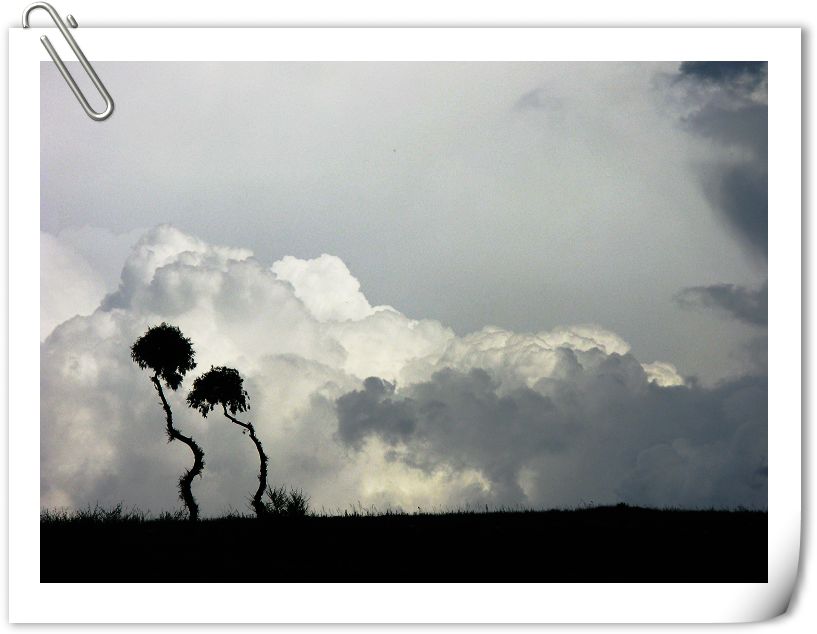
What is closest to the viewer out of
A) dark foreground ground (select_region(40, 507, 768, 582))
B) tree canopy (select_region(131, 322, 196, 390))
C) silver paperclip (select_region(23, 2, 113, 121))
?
silver paperclip (select_region(23, 2, 113, 121))

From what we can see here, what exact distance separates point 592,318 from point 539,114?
1.50 m

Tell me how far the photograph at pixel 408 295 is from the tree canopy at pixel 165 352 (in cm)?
2

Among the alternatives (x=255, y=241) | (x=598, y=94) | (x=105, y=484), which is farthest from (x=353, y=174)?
(x=105, y=484)

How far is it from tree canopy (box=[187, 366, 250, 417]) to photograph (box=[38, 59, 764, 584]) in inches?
0.8

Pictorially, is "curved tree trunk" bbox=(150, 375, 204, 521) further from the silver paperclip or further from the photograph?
the silver paperclip

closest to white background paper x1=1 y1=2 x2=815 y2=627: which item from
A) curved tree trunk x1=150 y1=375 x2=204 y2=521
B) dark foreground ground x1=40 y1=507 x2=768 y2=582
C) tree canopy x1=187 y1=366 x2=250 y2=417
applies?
dark foreground ground x1=40 y1=507 x2=768 y2=582

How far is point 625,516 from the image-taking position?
6793 mm

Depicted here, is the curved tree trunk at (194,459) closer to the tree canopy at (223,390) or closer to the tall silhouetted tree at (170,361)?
the tall silhouetted tree at (170,361)

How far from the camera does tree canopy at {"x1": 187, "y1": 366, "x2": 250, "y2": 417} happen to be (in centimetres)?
671

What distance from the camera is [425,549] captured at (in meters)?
6.62
